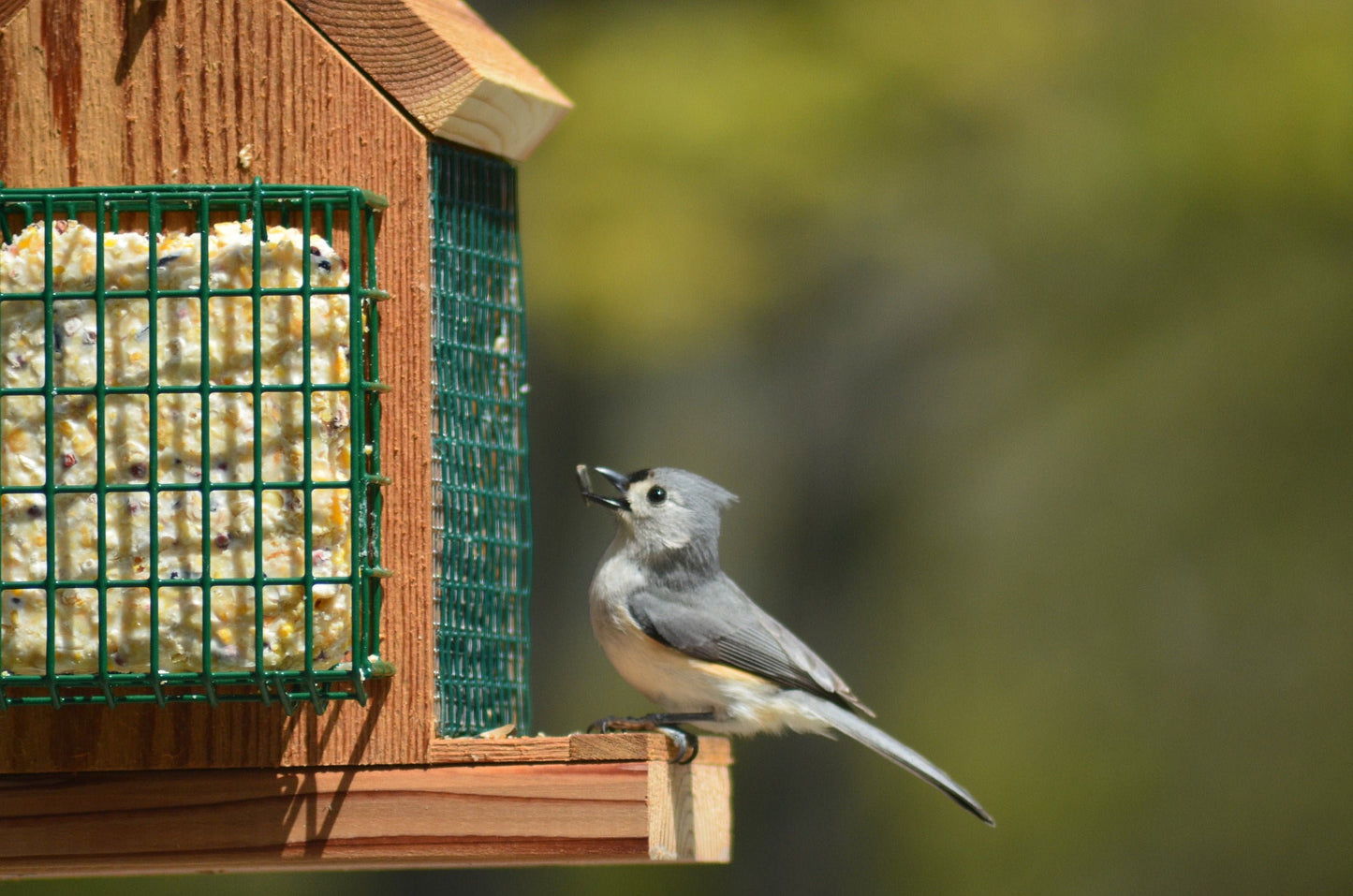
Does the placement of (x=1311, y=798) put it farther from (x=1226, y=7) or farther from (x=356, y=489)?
(x=356, y=489)

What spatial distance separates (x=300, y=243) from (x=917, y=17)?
6.75 meters

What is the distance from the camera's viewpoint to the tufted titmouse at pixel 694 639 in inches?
202

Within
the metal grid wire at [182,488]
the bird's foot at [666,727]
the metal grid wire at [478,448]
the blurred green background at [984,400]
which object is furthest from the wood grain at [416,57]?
the blurred green background at [984,400]

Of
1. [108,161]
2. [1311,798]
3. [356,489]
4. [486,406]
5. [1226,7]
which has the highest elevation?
[1226,7]

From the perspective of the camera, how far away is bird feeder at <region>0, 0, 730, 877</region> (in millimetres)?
4043

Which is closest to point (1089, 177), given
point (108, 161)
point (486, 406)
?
point (486, 406)

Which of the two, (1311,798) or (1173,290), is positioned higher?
(1173,290)

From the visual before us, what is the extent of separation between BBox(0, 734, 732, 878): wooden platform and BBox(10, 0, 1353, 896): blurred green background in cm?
571

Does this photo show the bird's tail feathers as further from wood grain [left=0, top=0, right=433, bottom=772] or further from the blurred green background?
the blurred green background

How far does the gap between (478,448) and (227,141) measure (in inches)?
43.4

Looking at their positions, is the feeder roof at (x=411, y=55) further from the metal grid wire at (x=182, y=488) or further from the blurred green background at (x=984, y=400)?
the blurred green background at (x=984, y=400)

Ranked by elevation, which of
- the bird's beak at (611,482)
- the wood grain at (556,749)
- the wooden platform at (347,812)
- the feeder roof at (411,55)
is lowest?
the wooden platform at (347,812)

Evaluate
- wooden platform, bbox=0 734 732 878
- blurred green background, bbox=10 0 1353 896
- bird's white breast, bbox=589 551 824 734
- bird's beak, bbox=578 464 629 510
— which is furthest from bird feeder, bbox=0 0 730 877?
blurred green background, bbox=10 0 1353 896

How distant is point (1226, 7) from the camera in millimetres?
10039
